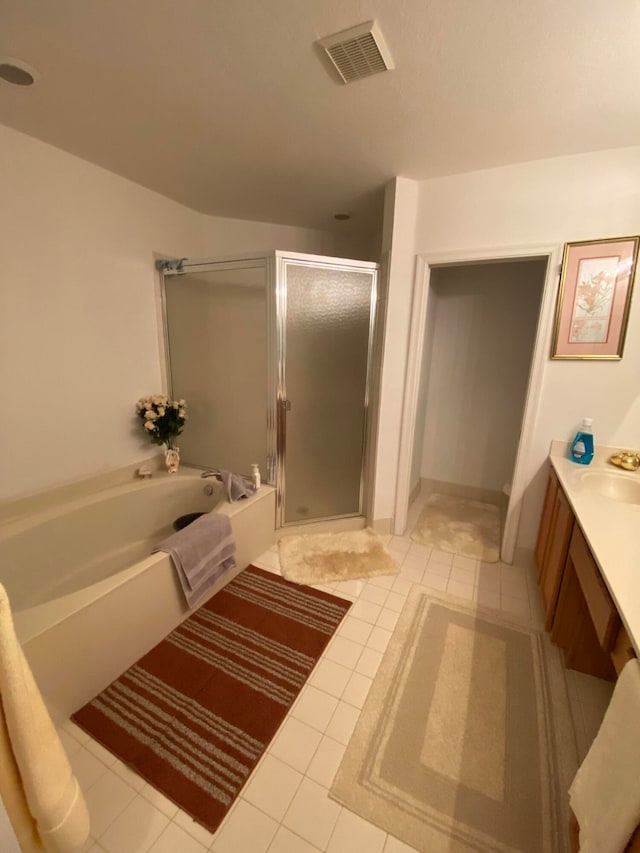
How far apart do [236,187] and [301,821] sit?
3096 millimetres

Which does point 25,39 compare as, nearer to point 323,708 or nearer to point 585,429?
point 323,708

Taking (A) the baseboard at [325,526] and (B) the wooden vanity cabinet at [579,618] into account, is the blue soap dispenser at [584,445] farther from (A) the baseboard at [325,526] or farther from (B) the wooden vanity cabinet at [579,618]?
(A) the baseboard at [325,526]

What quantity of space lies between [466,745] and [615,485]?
1.41 m

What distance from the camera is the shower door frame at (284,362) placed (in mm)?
2198

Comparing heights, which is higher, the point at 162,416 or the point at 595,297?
the point at 595,297

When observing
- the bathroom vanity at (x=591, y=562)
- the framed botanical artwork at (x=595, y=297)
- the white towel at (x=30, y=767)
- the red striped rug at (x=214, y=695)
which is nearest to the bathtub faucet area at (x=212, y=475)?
the red striped rug at (x=214, y=695)

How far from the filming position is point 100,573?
2064 mm

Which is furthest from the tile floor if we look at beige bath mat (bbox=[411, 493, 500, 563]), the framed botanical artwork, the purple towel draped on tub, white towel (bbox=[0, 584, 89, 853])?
the framed botanical artwork

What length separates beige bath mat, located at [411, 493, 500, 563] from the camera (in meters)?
2.43

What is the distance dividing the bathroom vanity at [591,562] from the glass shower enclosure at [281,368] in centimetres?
124

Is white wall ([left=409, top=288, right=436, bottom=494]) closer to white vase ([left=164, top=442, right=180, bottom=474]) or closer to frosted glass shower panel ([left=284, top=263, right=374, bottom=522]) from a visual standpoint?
frosted glass shower panel ([left=284, top=263, right=374, bottom=522])

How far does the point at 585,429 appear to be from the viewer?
1.91 metres

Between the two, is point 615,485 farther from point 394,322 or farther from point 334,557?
point 334,557

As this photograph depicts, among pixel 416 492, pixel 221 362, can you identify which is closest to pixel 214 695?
pixel 221 362
